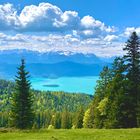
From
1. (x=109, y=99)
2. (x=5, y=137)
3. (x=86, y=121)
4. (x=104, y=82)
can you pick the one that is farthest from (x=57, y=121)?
(x=5, y=137)

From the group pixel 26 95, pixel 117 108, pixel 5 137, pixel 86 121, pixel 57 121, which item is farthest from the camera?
pixel 57 121

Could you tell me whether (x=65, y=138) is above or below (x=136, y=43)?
below

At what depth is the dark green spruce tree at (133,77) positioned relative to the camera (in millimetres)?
55156

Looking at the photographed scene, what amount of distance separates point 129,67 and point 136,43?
4.03 m

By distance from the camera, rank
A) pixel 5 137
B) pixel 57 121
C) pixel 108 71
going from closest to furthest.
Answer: pixel 5 137 < pixel 108 71 < pixel 57 121

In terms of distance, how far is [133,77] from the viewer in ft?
185

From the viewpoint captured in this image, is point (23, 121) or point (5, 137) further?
point (23, 121)

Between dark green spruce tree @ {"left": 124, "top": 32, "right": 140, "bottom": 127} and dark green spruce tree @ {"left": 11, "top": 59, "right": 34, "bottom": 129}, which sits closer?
dark green spruce tree @ {"left": 124, "top": 32, "right": 140, "bottom": 127}

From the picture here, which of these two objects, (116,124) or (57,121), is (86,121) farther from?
(57,121)

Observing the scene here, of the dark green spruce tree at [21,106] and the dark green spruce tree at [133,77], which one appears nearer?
the dark green spruce tree at [133,77]

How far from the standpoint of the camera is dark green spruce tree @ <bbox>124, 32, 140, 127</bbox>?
55.2 meters

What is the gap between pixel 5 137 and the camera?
33.3 m

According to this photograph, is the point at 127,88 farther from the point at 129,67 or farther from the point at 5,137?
the point at 5,137

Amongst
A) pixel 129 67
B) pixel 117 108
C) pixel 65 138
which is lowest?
pixel 65 138
